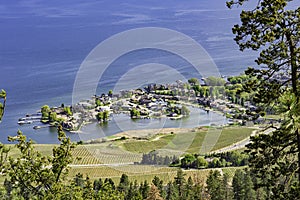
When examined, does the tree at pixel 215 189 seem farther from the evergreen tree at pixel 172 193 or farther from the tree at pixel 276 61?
the tree at pixel 276 61

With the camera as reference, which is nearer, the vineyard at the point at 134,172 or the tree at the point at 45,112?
the vineyard at the point at 134,172

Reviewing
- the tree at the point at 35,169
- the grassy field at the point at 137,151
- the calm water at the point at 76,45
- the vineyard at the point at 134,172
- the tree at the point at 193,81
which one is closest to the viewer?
the tree at the point at 35,169

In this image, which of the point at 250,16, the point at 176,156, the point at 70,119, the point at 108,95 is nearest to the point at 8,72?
the point at 108,95

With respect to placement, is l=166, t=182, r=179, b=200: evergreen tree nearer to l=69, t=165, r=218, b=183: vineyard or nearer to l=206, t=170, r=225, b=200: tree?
l=206, t=170, r=225, b=200: tree

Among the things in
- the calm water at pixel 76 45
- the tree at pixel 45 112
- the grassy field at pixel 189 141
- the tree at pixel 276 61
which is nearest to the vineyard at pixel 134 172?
the grassy field at pixel 189 141

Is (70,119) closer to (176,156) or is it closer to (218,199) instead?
(176,156)

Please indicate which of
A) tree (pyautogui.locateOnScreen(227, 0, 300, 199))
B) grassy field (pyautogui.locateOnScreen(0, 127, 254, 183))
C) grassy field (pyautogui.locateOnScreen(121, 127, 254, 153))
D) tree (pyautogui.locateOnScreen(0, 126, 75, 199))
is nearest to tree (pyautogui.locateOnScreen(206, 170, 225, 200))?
grassy field (pyautogui.locateOnScreen(0, 127, 254, 183))

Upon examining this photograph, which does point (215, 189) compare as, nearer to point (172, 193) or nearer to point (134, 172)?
point (172, 193)

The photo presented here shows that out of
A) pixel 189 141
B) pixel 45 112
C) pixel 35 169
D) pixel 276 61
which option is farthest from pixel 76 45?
pixel 276 61
